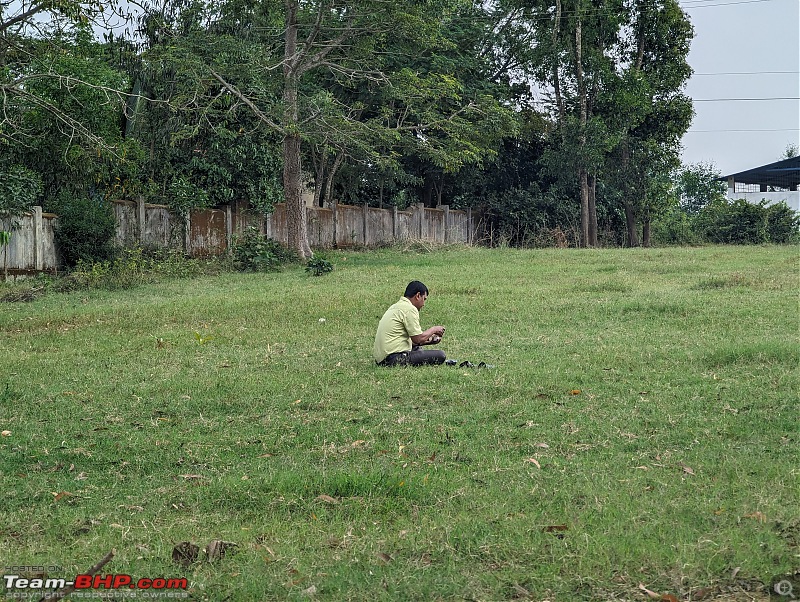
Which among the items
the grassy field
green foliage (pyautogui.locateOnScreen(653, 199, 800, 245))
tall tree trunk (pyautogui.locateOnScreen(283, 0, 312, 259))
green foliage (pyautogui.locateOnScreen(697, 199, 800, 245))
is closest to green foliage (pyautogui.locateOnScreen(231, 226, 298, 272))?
tall tree trunk (pyautogui.locateOnScreen(283, 0, 312, 259))

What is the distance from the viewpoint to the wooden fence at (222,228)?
19.9 metres

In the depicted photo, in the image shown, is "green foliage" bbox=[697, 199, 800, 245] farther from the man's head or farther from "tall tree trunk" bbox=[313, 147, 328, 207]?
the man's head

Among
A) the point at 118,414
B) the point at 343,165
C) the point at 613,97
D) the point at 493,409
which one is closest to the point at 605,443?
the point at 493,409

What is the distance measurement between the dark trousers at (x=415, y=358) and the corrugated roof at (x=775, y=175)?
156 feet

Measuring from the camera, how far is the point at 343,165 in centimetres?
3256

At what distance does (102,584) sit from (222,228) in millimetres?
22201

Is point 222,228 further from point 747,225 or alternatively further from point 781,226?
point 781,226

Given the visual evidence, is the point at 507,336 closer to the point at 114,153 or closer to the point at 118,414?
the point at 118,414

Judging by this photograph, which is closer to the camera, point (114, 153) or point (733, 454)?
Answer: point (733, 454)

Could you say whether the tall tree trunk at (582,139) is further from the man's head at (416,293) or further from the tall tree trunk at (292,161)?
the man's head at (416,293)

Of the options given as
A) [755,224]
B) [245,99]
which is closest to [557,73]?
[755,224]

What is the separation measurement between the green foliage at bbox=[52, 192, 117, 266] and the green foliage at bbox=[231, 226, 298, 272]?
11.8 feet

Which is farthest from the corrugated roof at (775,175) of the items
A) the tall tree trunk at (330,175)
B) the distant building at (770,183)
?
the tall tree trunk at (330,175)

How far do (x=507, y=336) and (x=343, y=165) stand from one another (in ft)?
71.1
